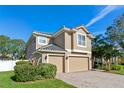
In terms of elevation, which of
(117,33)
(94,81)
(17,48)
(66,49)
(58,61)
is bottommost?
(94,81)

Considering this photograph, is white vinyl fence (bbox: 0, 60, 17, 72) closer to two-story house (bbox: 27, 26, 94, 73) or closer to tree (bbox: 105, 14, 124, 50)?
two-story house (bbox: 27, 26, 94, 73)

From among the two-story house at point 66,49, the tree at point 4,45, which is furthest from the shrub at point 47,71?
the tree at point 4,45

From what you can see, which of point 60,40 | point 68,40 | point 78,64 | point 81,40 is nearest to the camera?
point 68,40

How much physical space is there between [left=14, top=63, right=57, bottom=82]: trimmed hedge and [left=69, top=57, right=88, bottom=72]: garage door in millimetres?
7195

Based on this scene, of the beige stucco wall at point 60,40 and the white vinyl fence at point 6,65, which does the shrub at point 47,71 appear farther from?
the white vinyl fence at point 6,65

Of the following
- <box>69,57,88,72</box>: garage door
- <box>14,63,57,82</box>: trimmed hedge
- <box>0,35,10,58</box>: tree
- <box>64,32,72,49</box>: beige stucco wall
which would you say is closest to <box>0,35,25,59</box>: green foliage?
<box>0,35,10,58</box>: tree

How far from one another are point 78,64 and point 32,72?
407 inches

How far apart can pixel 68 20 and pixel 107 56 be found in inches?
514

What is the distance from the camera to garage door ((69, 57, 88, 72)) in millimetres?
19394

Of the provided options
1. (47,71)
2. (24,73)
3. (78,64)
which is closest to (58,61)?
(78,64)

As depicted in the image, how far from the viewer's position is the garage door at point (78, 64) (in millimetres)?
19394

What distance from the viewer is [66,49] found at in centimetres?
1938

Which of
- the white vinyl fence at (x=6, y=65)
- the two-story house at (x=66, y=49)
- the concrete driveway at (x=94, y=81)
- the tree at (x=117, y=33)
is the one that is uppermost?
the tree at (x=117, y=33)

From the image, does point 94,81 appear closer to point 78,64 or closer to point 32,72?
point 32,72
